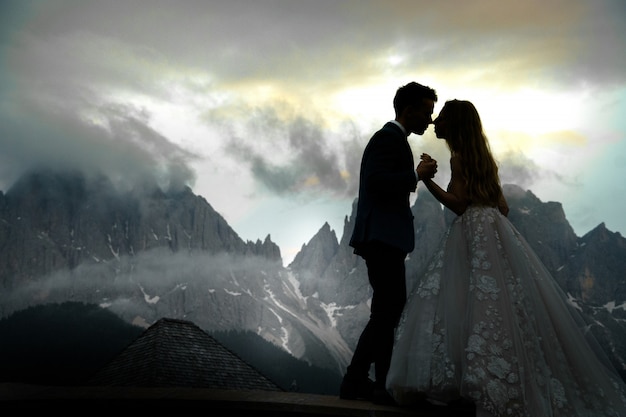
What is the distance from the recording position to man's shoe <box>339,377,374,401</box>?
4.91 m

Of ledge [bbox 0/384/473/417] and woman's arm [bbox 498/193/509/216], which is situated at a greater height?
woman's arm [bbox 498/193/509/216]

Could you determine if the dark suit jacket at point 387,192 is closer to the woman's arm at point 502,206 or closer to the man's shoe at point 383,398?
the woman's arm at point 502,206

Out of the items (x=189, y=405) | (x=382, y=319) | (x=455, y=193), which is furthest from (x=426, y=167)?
(x=189, y=405)

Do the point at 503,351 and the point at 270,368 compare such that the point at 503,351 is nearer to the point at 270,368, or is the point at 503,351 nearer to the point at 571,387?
the point at 571,387

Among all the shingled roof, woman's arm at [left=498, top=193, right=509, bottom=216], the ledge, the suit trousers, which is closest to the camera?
the ledge

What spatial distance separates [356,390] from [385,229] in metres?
1.39

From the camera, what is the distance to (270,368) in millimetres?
154000

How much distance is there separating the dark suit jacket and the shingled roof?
51.7ft

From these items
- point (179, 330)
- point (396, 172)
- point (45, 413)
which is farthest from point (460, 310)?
point (179, 330)

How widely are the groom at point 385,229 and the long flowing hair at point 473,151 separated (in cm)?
23

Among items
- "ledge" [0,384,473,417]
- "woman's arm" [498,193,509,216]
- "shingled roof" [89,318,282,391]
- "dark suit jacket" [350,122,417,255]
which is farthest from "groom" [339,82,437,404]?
"shingled roof" [89,318,282,391]

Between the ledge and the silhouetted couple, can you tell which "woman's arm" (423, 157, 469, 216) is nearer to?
the silhouetted couple

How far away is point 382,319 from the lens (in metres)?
4.86

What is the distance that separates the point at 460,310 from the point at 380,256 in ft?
2.64
